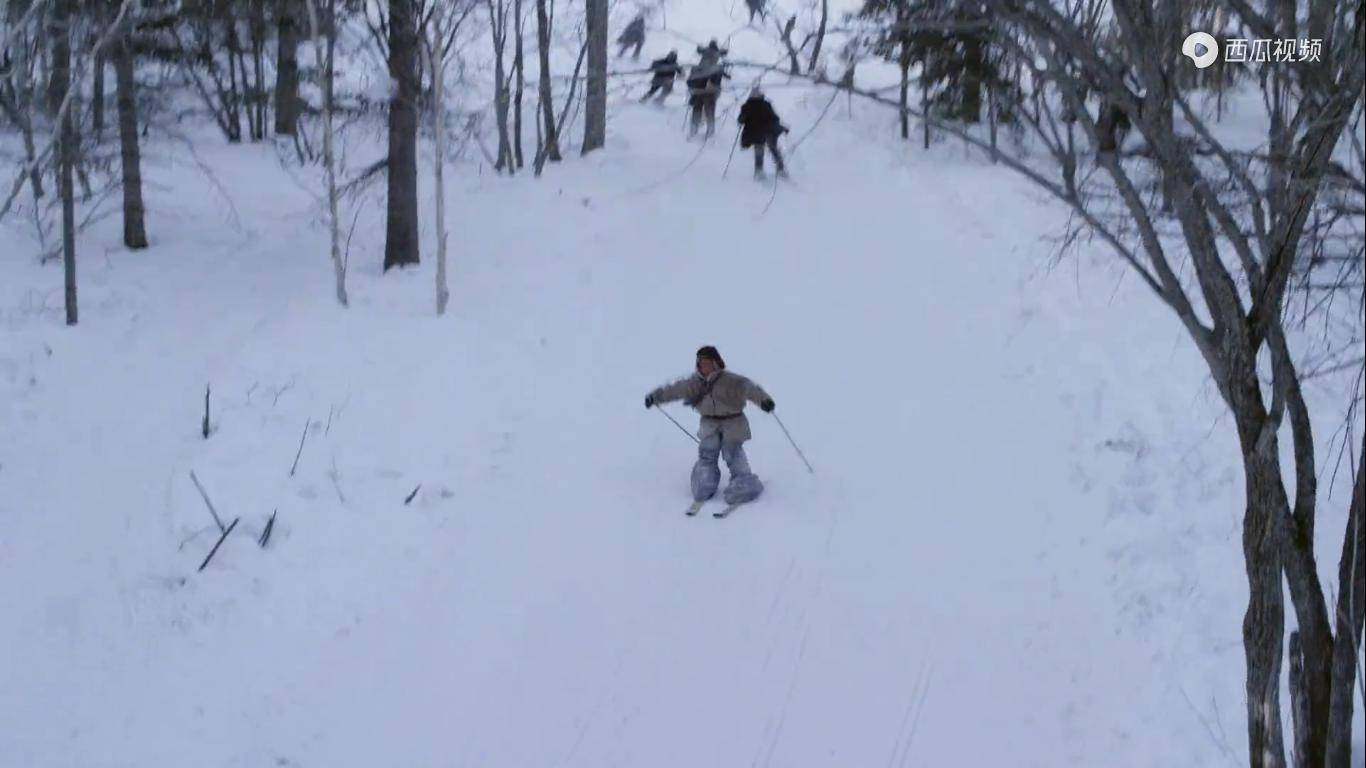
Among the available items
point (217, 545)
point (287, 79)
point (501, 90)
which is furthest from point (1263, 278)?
point (287, 79)

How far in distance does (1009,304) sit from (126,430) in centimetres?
1015

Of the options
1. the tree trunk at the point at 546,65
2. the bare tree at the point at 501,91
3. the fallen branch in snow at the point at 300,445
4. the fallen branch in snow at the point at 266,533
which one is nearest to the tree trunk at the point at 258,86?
the bare tree at the point at 501,91

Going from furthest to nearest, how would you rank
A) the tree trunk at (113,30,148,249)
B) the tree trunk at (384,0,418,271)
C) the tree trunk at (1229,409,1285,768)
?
the tree trunk at (113,30,148,249)
the tree trunk at (384,0,418,271)
the tree trunk at (1229,409,1285,768)

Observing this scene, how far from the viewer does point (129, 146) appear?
16.4 meters

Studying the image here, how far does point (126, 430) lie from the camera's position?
12.0m

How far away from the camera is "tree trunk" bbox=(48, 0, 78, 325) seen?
1372 centimetres

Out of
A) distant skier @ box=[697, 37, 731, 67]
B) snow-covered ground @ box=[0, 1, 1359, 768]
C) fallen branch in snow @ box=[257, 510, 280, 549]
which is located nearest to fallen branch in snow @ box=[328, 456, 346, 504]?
snow-covered ground @ box=[0, 1, 1359, 768]

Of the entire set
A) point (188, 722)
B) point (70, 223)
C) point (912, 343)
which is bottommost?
point (188, 722)

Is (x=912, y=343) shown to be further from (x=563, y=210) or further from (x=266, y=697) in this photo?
(x=266, y=697)

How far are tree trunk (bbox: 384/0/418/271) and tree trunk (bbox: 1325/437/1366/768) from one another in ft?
43.0

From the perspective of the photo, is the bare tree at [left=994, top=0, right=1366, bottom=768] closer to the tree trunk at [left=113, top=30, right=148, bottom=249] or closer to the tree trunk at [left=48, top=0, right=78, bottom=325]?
the tree trunk at [left=48, top=0, right=78, bottom=325]

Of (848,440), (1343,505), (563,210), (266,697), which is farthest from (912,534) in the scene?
(563,210)

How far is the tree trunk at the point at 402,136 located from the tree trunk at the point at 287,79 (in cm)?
626

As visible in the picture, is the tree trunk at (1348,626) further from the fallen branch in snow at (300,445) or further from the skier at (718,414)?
the fallen branch in snow at (300,445)
